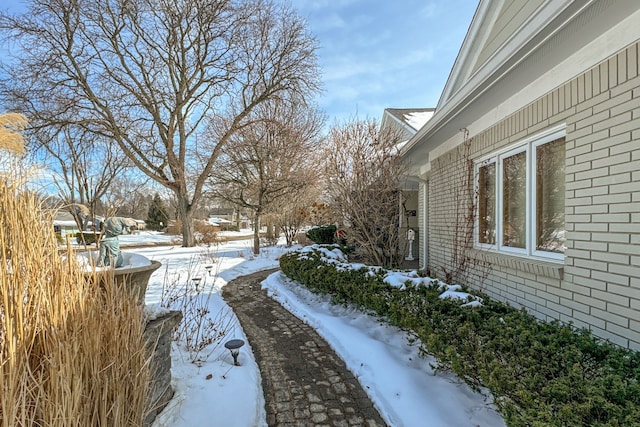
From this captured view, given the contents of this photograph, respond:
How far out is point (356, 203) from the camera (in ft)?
23.3

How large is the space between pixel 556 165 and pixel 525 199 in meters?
0.61

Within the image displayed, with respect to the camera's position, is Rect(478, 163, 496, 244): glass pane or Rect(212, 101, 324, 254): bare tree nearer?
Rect(478, 163, 496, 244): glass pane

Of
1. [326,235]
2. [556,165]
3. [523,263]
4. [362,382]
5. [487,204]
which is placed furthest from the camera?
[326,235]

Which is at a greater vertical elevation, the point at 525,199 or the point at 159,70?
the point at 159,70

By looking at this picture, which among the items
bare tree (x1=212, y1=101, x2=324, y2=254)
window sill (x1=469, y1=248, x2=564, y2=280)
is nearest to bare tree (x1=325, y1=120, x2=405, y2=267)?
window sill (x1=469, y1=248, x2=564, y2=280)

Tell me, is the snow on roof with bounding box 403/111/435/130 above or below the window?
above

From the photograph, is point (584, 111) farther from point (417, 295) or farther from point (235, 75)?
point (235, 75)

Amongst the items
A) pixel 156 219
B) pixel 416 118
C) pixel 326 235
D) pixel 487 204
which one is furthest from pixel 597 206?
pixel 156 219

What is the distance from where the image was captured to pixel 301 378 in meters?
3.34

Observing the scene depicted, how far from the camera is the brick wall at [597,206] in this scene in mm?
2541

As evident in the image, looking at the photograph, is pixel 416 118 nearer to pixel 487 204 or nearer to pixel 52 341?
pixel 487 204

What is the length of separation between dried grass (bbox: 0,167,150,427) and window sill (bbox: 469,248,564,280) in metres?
3.75

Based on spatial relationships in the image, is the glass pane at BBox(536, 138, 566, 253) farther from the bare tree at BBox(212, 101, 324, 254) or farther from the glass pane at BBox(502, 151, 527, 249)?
the bare tree at BBox(212, 101, 324, 254)

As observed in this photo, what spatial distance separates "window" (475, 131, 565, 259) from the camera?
3494mm
